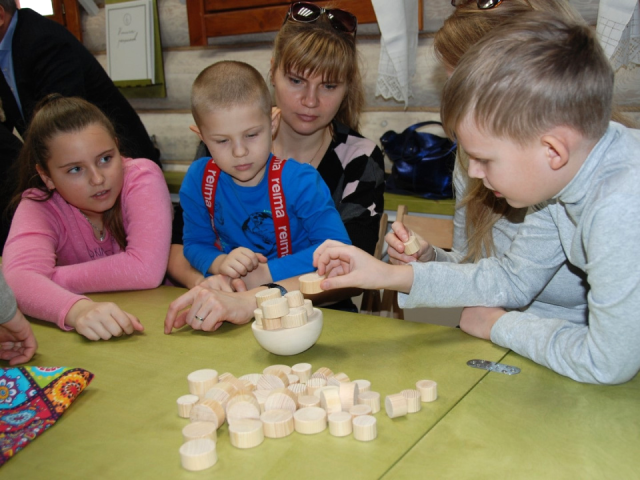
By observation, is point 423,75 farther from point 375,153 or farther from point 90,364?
point 90,364

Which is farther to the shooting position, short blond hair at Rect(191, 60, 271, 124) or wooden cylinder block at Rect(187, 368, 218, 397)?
short blond hair at Rect(191, 60, 271, 124)

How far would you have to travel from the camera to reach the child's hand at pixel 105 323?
128cm

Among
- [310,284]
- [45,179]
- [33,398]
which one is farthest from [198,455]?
[45,179]

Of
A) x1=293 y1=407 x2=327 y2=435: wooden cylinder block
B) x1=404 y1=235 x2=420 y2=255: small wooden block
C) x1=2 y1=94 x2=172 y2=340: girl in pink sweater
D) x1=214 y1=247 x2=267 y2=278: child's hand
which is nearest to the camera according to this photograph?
x1=293 y1=407 x2=327 y2=435: wooden cylinder block

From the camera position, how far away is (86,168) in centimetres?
174

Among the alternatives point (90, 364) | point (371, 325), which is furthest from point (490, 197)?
point (90, 364)

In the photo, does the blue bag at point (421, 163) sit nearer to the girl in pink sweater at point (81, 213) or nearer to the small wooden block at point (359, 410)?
the girl in pink sweater at point (81, 213)

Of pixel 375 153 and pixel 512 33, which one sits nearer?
pixel 512 33

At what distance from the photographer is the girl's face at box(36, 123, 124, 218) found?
5.64 ft

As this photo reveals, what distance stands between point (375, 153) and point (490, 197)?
2.08ft

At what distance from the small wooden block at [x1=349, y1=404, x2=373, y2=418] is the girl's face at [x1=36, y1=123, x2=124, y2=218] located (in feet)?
3.76

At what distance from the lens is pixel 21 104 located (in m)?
2.69

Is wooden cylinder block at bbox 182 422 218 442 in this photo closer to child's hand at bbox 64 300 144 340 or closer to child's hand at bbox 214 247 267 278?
child's hand at bbox 64 300 144 340

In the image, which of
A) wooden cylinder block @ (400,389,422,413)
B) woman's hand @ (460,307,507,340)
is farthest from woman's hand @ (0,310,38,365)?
woman's hand @ (460,307,507,340)
